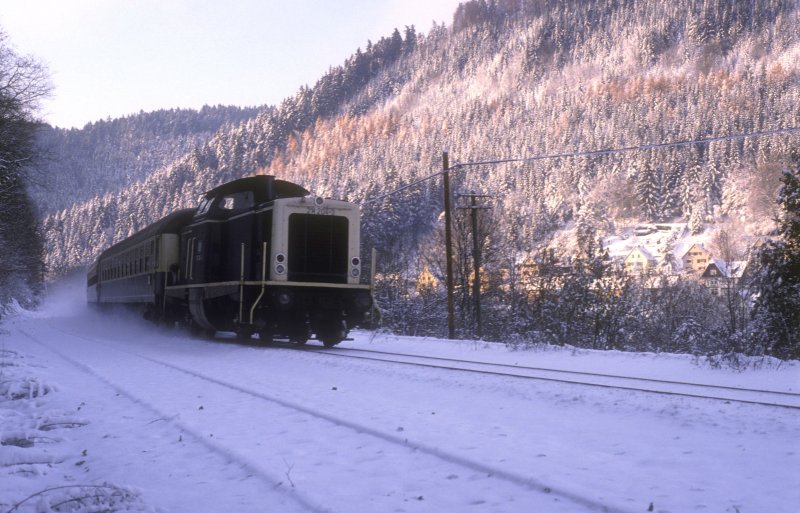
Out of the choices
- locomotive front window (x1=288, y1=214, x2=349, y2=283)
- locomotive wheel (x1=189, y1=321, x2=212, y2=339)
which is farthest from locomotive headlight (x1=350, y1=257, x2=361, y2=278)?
locomotive wheel (x1=189, y1=321, x2=212, y2=339)

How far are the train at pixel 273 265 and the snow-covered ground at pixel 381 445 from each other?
15.6 ft

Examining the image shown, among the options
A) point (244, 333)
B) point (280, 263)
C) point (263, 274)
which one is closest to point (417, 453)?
point (263, 274)

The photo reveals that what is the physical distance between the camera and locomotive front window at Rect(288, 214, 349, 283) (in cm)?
1497

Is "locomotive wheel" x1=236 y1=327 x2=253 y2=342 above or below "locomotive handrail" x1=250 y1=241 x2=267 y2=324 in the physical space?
below

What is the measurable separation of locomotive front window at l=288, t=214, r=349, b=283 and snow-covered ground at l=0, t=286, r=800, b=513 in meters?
5.32

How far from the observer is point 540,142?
156 meters

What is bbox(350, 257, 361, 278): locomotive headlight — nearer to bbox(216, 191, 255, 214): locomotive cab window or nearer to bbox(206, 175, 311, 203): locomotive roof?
bbox(206, 175, 311, 203): locomotive roof

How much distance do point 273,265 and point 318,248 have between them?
1232mm

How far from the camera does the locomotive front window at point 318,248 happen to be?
15.0 meters

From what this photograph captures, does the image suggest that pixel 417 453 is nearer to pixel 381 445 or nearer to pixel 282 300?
pixel 381 445

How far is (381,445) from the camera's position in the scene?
5.28 metres

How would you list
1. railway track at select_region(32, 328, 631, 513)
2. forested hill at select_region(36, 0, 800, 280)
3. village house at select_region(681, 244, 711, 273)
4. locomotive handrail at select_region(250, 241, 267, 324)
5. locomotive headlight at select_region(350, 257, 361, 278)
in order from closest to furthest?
1. railway track at select_region(32, 328, 631, 513)
2. locomotive handrail at select_region(250, 241, 267, 324)
3. locomotive headlight at select_region(350, 257, 361, 278)
4. village house at select_region(681, 244, 711, 273)
5. forested hill at select_region(36, 0, 800, 280)

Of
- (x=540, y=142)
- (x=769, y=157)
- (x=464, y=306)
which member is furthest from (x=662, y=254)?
(x=464, y=306)

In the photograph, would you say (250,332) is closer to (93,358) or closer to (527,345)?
(93,358)
